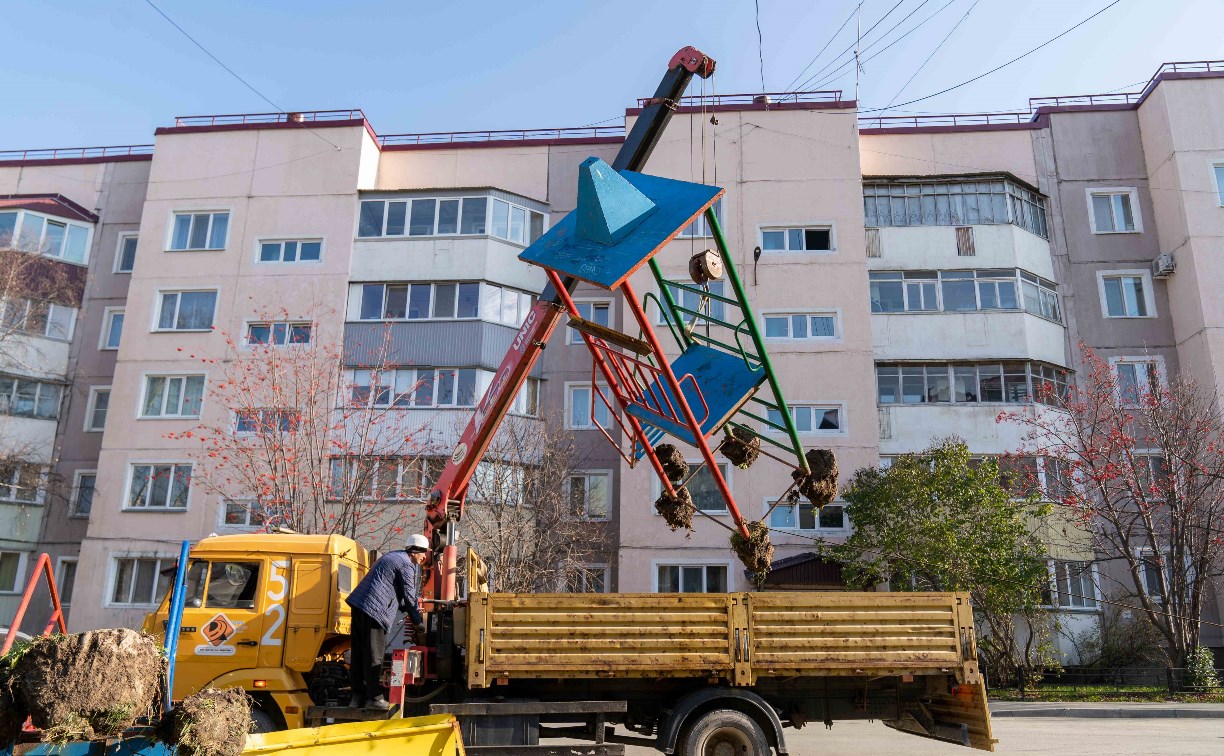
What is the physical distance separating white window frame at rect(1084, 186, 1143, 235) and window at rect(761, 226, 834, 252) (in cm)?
938

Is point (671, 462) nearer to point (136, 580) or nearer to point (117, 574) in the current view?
point (136, 580)

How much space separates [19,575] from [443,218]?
17311 millimetres

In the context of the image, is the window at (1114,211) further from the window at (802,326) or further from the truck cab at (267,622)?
the truck cab at (267,622)

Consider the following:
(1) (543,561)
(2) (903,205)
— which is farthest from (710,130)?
(1) (543,561)

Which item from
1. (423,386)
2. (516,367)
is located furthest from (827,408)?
(516,367)

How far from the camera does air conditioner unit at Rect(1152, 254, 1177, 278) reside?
91.8ft

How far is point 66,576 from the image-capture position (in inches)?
1104

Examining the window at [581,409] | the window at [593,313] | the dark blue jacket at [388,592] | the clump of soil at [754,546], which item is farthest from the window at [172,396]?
the clump of soil at [754,546]

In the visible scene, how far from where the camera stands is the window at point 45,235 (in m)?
29.2

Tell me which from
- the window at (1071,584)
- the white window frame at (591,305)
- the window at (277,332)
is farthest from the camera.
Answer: the white window frame at (591,305)

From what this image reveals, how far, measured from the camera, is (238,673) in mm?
9289

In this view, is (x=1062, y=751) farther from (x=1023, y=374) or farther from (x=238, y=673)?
(x=1023, y=374)

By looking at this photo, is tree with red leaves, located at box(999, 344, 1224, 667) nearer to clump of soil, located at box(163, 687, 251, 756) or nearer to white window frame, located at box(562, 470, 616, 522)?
white window frame, located at box(562, 470, 616, 522)

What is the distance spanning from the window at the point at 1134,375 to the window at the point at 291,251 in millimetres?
24581
